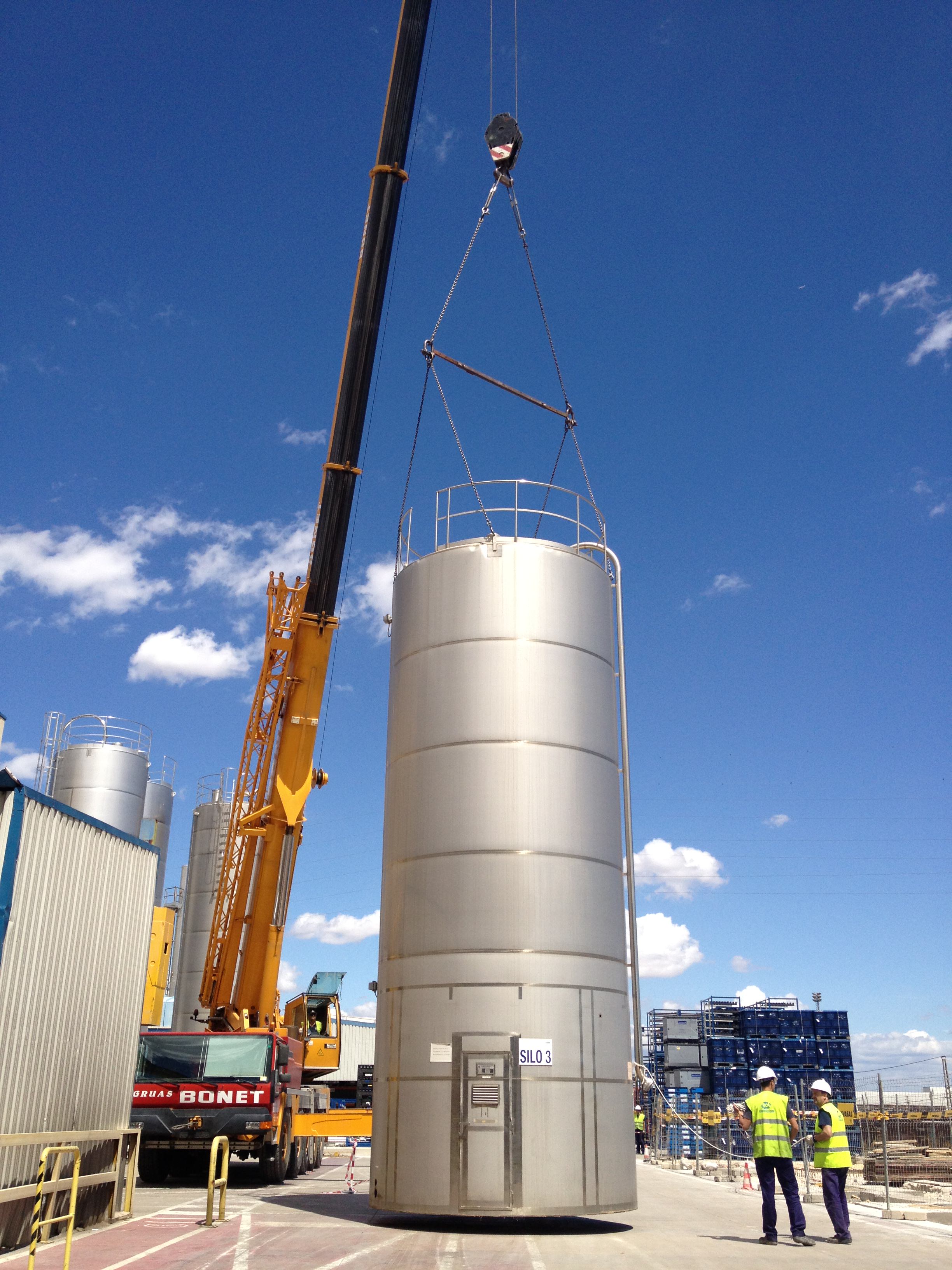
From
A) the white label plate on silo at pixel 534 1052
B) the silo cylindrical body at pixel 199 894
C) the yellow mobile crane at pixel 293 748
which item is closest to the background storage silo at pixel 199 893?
the silo cylindrical body at pixel 199 894

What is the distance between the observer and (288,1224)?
13242 mm

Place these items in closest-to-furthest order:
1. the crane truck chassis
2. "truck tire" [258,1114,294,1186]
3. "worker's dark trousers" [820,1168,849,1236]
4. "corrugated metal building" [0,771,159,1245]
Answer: "corrugated metal building" [0,771,159,1245], "worker's dark trousers" [820,1168,849,1236], the crane truck chassis, "truck tire" [258,1114,294,1186]

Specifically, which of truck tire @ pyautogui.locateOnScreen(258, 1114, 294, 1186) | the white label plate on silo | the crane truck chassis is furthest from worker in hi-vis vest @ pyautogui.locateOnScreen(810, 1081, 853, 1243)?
truck tire @ pyautogui.locateOnScreen(258, 1114, 294, 1186)

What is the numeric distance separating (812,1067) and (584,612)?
1826 inches

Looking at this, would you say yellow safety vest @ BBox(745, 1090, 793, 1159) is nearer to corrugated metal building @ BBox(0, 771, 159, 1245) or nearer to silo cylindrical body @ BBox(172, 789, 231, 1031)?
corrugated metal building @ BBox(0, 771, 159, 1245)

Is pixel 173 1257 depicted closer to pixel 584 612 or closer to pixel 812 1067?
pixel 584 612

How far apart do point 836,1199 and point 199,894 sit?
31.4 metres

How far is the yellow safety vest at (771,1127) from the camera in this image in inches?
476

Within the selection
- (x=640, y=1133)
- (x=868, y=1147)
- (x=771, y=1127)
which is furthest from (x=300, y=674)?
(x=640, y=1133)

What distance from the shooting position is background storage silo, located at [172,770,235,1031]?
124 feet

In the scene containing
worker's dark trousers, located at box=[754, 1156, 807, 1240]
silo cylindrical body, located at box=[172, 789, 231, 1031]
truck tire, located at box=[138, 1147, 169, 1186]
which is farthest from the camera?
silo cylindrical body, located at box=[172, 789, 231, 1031]

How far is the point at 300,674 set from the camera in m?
23.0

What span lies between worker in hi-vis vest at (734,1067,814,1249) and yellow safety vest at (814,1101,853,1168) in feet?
1.11

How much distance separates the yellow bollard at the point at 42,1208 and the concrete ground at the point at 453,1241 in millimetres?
302
